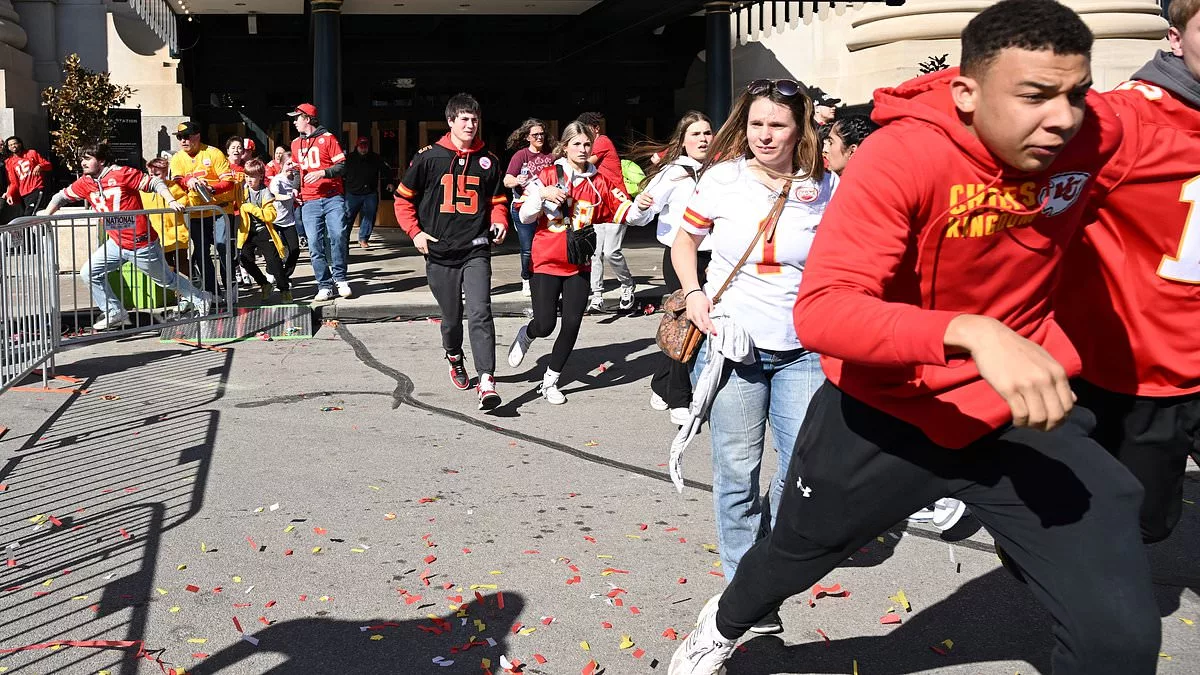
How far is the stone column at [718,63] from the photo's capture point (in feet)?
Answer: 62.3

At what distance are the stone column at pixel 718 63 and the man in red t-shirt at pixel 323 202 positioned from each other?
22.1 ft

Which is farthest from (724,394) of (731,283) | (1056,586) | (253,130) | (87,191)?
(253,130)

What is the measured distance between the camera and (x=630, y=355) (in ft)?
34.9

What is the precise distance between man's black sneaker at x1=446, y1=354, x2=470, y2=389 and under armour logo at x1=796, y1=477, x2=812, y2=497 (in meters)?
5.78

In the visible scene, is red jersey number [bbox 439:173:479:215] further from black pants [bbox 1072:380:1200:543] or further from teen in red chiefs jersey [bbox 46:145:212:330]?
black pants [bbox 1072:380:1200:543]

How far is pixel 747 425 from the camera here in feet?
14.8

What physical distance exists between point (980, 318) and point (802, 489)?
98 cm

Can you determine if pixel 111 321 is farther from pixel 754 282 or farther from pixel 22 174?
pixel 22 174

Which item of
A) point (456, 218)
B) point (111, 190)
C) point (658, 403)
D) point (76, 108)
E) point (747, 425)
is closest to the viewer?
point (747, 425)

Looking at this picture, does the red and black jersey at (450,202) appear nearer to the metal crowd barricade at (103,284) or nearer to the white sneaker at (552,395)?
the white sneaker at (552,395)

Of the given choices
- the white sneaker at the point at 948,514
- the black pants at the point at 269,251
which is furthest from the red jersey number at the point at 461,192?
the black pants at the point at 269,251

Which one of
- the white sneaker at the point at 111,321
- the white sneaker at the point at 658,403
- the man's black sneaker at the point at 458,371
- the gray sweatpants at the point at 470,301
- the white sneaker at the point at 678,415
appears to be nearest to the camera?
the white sneaker at the point at 678,415

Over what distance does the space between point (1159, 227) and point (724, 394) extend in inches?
59.9

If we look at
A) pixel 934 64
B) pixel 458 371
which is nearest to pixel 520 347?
pixel 458 371
